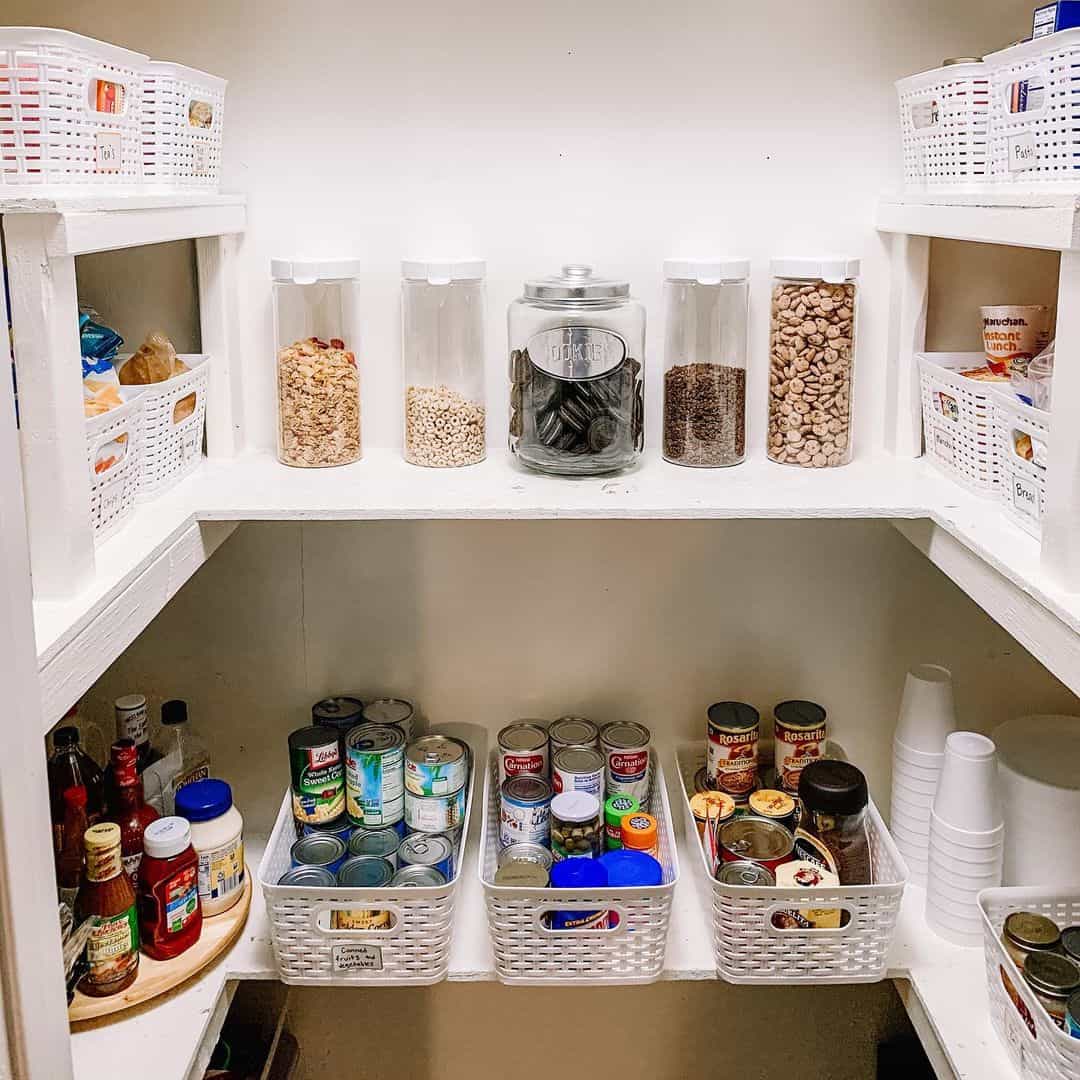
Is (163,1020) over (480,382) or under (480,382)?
under

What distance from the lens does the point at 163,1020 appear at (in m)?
1.29

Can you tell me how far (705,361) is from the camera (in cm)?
153

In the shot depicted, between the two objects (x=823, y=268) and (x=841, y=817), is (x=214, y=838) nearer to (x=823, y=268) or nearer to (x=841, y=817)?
(x=841, y=817)

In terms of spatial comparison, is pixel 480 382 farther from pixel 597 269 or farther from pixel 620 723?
pixel 620 723

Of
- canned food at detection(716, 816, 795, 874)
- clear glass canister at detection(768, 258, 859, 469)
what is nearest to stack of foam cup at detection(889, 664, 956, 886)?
canned food at detection(716, 816, 795, 874)

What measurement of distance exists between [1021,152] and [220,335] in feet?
3.17

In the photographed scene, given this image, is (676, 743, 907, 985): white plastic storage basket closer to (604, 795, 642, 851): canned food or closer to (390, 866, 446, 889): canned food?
(604, 795, 642, 851): canned food

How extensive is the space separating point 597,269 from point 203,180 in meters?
0.50

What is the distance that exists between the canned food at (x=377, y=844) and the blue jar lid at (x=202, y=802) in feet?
0.55

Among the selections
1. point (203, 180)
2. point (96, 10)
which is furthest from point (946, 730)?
point (96, 10)

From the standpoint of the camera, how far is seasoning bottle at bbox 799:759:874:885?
4.61 feet

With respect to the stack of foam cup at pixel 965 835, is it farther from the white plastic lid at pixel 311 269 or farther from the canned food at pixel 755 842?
the white plastic lid at pixel 311 269

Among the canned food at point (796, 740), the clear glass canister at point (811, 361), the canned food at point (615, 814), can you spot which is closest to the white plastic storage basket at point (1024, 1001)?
the canned food at point (796, 740)

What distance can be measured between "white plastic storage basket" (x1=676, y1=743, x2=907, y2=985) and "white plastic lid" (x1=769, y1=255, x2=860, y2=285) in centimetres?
69
